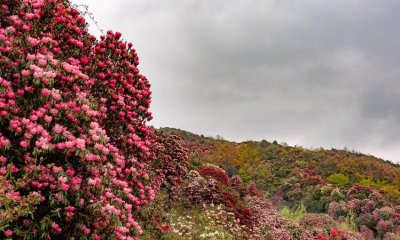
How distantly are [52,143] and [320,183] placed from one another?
108 feet

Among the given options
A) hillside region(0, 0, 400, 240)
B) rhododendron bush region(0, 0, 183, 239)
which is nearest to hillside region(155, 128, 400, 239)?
hillside region(0, 0, 400, 240)

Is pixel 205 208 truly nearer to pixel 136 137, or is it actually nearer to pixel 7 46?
pixel 136 137

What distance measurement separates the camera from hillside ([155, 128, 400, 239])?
24.9 m

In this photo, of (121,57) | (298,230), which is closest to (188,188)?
(298,230)

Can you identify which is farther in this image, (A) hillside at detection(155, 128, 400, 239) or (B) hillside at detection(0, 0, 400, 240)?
(A) hillside at detection(155, 128, 400, 239)

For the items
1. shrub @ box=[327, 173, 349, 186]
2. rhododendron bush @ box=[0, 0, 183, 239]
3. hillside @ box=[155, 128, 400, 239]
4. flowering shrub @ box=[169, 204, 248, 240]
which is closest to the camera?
rhododendron bush @ box=[0, 0, 183, 239]

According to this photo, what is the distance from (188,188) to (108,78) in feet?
28.6

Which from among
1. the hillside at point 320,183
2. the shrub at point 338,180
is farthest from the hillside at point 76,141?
the shrub at point 338,180

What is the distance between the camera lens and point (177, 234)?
38.7 feet

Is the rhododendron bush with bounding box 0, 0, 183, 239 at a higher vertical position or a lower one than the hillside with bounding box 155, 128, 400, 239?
lower

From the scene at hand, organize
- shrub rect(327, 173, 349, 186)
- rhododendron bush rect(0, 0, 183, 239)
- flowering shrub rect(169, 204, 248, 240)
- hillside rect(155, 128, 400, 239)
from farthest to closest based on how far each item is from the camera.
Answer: shrub rect(327, 173, 349, 186)
hillside rect(155, 128, 400, 239)
flowering shrub rect(169, 204, 248, 240)
rhododendron bush rect(0, 0, 183, 239)

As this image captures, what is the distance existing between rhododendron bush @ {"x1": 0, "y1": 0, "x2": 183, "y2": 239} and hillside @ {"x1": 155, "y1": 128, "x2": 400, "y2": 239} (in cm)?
1086

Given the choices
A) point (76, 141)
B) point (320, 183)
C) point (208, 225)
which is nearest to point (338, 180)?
point (320, 183)

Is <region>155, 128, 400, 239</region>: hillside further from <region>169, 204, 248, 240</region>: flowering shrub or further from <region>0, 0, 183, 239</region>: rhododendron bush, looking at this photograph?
<region>0, 0, 183, 239</region>: rhododendron bush
